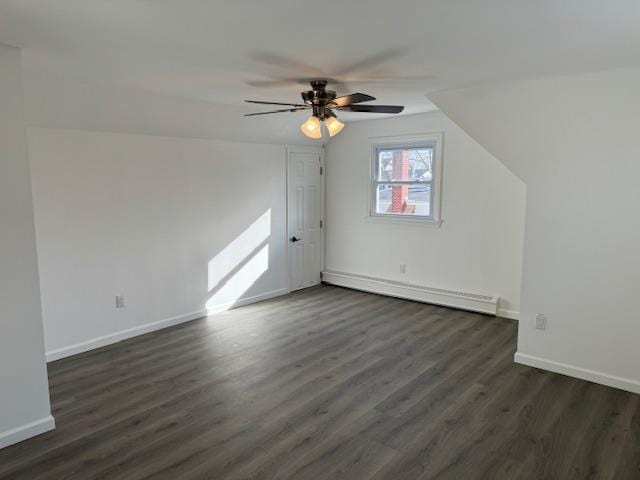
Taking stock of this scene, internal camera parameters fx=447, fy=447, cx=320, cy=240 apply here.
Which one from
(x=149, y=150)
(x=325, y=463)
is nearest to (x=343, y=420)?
(x=325, y=463)

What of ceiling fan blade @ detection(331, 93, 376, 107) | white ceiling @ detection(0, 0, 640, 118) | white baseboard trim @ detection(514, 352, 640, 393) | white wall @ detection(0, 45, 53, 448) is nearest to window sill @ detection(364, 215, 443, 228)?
white baseboard trim @ detection(514, 352, 640, 393)

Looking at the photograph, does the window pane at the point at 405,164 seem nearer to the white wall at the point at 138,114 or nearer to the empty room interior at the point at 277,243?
the empty room interior at the point at 277,243

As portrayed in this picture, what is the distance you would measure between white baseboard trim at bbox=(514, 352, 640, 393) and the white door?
3338mm

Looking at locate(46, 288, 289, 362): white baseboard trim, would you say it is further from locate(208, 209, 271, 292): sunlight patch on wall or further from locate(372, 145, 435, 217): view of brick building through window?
locate(372, 145, 435, 217): view of brick building through window

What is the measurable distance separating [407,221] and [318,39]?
3.73 m

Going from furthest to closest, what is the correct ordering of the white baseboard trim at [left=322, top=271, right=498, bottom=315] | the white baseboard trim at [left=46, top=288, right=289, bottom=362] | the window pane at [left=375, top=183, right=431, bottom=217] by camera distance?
the window pane at [left=375, top=183, right=431, bottom=217] < the white baseboard trim at [left=322, top=271, right=498, bottom=315] < the white baseboard trim at [left=46, top=288, right=289, bottom=362]

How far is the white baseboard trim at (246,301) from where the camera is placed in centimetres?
543

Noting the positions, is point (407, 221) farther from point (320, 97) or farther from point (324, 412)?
point (324, 412)

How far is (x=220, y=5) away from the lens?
204cm

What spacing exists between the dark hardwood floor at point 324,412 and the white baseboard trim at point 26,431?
0.06 m

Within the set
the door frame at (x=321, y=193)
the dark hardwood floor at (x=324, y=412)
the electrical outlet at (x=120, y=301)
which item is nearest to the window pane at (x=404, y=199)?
the door frame at (x=321, y=193)

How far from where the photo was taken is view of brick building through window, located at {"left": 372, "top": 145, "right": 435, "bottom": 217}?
5770mm

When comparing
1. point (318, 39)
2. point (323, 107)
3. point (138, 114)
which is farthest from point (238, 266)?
point (318, 39)

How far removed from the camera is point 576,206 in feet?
11.8
